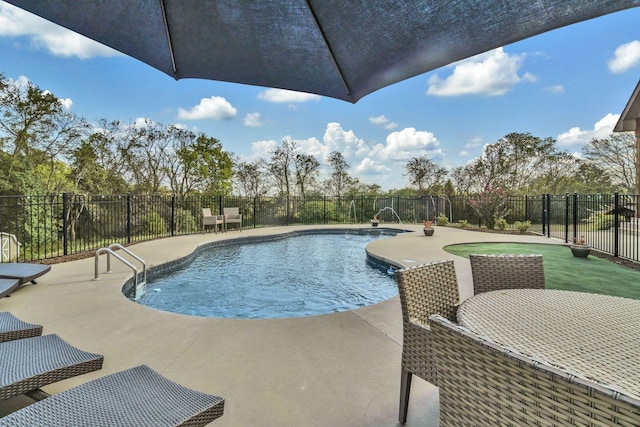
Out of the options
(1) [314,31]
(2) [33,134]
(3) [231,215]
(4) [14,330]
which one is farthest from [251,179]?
(4) [14,330]

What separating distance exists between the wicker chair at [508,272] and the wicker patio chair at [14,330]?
3.06 m

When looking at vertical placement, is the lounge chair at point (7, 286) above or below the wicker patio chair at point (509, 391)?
below

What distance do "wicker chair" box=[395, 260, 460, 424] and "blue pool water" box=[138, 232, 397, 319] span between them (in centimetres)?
239

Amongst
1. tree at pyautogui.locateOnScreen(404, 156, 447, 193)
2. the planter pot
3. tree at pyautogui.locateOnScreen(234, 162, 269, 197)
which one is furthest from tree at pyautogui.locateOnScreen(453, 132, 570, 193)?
tree at pyautogui.locateOnScreen(234, 162, 269, 197)

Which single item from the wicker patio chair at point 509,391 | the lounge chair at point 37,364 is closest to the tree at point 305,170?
the lounge chair at point 37,364

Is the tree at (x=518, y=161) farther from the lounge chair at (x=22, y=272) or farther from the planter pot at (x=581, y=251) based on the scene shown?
the lounge chair at (x=22, y=272)

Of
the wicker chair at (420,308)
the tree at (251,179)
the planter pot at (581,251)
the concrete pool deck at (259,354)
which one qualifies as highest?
the tree at (251,179)

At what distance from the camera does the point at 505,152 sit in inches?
572

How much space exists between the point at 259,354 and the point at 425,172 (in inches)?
597

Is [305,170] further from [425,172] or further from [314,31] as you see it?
[314,31]

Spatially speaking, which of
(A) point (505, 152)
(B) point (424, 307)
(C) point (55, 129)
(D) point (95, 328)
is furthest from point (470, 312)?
(A) point (505, 152)

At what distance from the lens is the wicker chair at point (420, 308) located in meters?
1.49

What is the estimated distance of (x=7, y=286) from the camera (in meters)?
3.24

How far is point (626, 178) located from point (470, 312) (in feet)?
54.4
